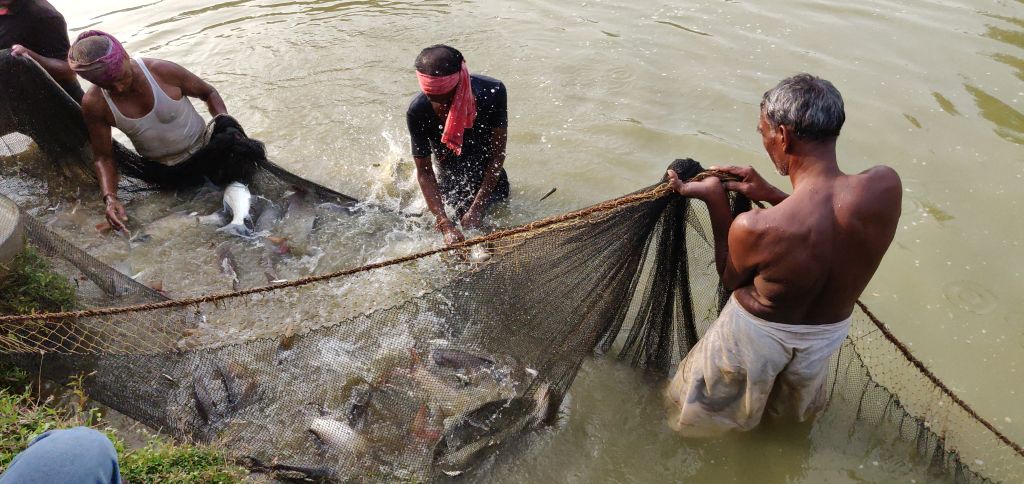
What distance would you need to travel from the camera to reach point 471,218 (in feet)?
14.9

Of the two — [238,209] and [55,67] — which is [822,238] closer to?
[238,209]

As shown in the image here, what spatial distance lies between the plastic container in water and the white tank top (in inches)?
40.7

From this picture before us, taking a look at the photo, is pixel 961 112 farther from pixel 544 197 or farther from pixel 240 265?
pixel 240 265

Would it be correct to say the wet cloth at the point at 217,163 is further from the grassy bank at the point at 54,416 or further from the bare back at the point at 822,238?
the bare back at the point at 822,238

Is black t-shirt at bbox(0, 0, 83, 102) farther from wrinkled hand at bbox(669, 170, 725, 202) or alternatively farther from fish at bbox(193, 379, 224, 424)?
wrinkled hand at bbox(669, 170, 725, 202)

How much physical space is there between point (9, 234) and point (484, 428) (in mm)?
2995

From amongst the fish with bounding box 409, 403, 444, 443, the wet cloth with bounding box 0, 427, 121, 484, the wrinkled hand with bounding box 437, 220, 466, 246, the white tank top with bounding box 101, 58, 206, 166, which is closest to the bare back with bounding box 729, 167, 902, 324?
the fish with bounding box 409, 403, 444, 443

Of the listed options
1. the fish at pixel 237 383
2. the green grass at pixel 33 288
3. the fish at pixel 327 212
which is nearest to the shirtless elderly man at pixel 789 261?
the fish at pixel 237 383

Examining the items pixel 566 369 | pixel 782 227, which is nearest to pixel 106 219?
pixel 566 369

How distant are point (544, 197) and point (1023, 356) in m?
3.36

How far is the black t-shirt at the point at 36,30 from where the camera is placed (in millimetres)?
4895

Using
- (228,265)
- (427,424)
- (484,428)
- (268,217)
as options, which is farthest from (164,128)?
(484,428)

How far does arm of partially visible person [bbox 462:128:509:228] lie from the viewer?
427cm

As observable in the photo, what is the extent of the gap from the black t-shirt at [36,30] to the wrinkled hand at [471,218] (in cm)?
357
